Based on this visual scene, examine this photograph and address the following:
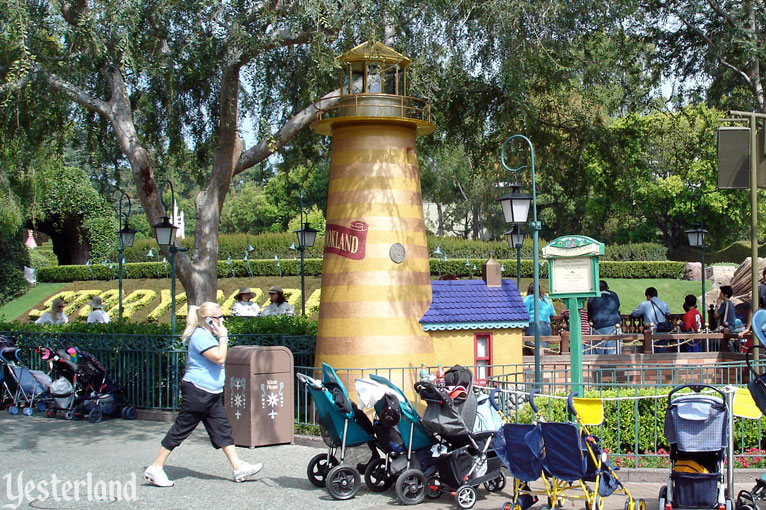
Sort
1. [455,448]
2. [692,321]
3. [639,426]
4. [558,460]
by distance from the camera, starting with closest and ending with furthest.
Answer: [558,460], [455,448], [639,426], [692,321]

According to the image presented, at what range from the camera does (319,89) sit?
14945 mm

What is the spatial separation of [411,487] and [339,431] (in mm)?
991

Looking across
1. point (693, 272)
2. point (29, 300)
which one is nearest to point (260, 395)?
point (29, 300)

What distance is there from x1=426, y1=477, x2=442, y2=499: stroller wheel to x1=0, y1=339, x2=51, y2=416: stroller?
837 cm

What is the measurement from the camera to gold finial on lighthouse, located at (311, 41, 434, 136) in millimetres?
12586

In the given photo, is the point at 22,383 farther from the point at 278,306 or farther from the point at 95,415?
the point at 278,306

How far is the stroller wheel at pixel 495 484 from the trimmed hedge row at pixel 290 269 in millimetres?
28971

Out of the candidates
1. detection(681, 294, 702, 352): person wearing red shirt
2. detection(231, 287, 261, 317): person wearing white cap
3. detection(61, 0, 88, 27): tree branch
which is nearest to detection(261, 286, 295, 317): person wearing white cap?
detection(231, 287, 261, 317): person wearing white cap

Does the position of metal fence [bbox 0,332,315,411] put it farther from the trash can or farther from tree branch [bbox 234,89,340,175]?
tree branch [bbox 234,89,340,175]

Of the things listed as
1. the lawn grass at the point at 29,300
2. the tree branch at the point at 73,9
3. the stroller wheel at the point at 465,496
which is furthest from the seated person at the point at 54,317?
the lawn grass at the point at 29,300

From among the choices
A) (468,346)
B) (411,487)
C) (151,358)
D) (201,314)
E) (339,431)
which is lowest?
(411,487)

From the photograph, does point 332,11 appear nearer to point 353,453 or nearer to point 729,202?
point 353,453

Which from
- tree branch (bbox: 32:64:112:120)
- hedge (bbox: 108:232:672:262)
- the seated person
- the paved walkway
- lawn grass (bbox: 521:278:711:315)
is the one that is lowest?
the paved walkway

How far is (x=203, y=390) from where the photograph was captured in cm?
892
